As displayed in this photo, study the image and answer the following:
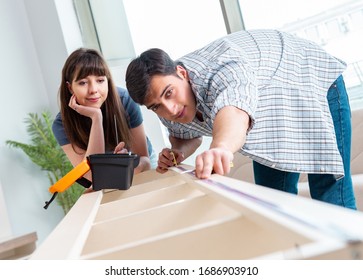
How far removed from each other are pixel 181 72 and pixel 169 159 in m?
0.36

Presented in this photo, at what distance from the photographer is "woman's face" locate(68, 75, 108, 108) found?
1.96m

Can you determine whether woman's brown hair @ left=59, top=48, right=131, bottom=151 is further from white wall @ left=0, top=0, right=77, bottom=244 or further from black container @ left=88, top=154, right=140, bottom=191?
white wall @ left=0, top=0, right=77, bottom=244

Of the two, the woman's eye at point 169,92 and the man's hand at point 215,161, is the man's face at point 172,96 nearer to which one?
the woman's eye at point 169,92

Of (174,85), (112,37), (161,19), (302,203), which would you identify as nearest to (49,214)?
(112,37)

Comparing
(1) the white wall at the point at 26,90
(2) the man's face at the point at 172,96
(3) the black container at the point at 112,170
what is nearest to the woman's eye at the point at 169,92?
(2) the man's face at the point at 172,96

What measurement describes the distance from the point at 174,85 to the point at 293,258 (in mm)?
1023

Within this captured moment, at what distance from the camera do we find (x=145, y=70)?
134cm

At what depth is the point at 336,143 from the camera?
4.67ft

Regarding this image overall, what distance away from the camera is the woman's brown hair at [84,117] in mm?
1958

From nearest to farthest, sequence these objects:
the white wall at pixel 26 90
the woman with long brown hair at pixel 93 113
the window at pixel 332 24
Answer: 1. the woman with long brown hair at pixel 93 113
2. the window at pixel 332 24
3. the white wall at pixel 26 90

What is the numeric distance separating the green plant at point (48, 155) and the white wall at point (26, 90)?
14cm

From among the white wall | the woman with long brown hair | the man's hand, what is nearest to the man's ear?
the man's hand
